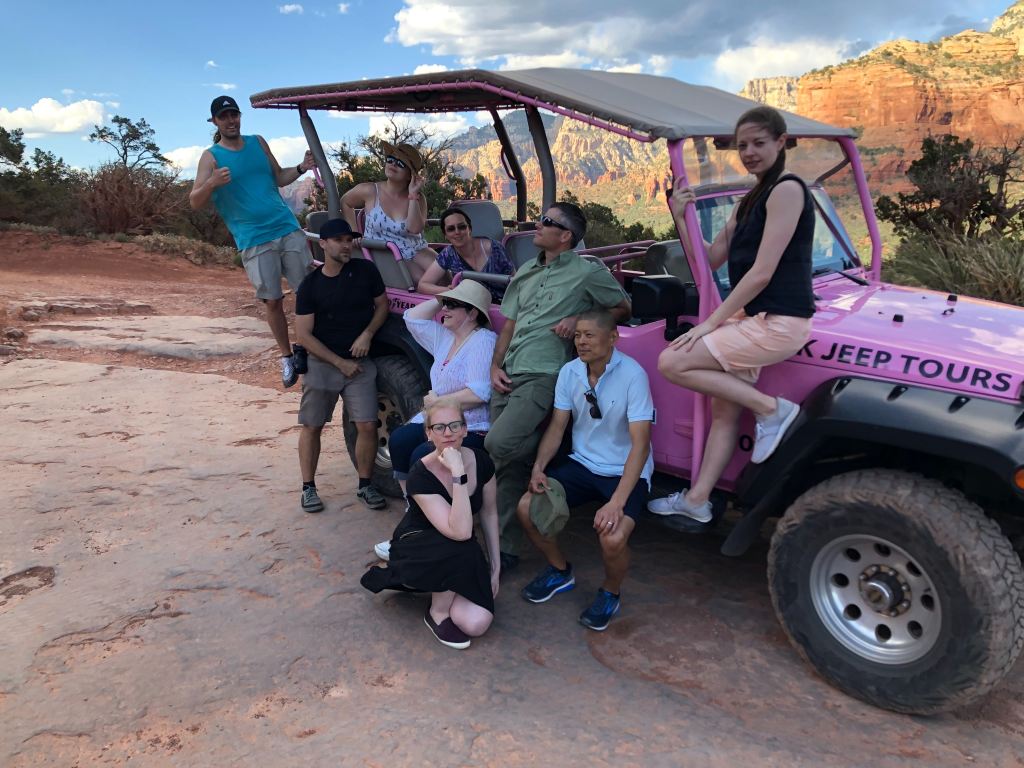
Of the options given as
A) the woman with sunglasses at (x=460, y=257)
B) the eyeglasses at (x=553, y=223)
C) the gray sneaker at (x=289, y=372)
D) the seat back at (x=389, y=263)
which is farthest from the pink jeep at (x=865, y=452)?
the gray sneaker at (x=289, y=372)

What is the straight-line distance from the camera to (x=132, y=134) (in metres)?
29.3

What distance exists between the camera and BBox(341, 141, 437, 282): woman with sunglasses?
16.2 ft

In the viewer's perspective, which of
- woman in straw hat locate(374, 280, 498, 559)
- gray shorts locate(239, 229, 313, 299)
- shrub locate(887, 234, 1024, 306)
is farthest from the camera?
shrub locate(887, 234, 1024, 306)

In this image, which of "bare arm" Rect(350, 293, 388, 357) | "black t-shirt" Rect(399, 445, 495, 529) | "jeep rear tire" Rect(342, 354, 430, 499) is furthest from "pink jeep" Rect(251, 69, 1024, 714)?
"jeep rear tire" Rect(342, 354, 430, 499)

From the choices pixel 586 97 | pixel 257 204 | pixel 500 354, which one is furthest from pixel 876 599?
pixel 257 204

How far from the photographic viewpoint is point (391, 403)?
5.08m

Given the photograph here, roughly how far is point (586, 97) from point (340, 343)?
82.3 inches

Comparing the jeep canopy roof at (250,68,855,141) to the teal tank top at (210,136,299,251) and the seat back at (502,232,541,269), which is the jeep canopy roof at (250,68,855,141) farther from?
the seat back at (502,232,541,269)

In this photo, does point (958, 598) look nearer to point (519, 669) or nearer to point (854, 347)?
point (854, 347)

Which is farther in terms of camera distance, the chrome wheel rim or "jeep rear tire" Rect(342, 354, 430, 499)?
"jeep rear tire" Rect(342, 354, 430, 499)

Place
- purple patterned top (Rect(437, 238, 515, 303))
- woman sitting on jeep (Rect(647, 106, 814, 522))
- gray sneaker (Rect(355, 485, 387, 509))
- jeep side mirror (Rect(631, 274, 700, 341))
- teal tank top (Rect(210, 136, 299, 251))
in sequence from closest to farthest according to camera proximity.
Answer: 1. woman sitting on jeep (Rect(647, 106, 814, 522))
2. jeep side mirror (Rect(631, 274, 700, 341))
3. purple patterned top (Rect(437, 238, 515, 303))
4. gray sneaker (Rect(355, 485, 387, 509))
5. teal tank top (Rect(210, 136, 299, 251))

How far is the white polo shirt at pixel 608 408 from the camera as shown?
11.2ft

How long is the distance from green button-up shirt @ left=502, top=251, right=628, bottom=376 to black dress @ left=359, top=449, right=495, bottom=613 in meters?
0.58

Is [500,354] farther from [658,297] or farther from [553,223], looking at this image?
[658,297]
